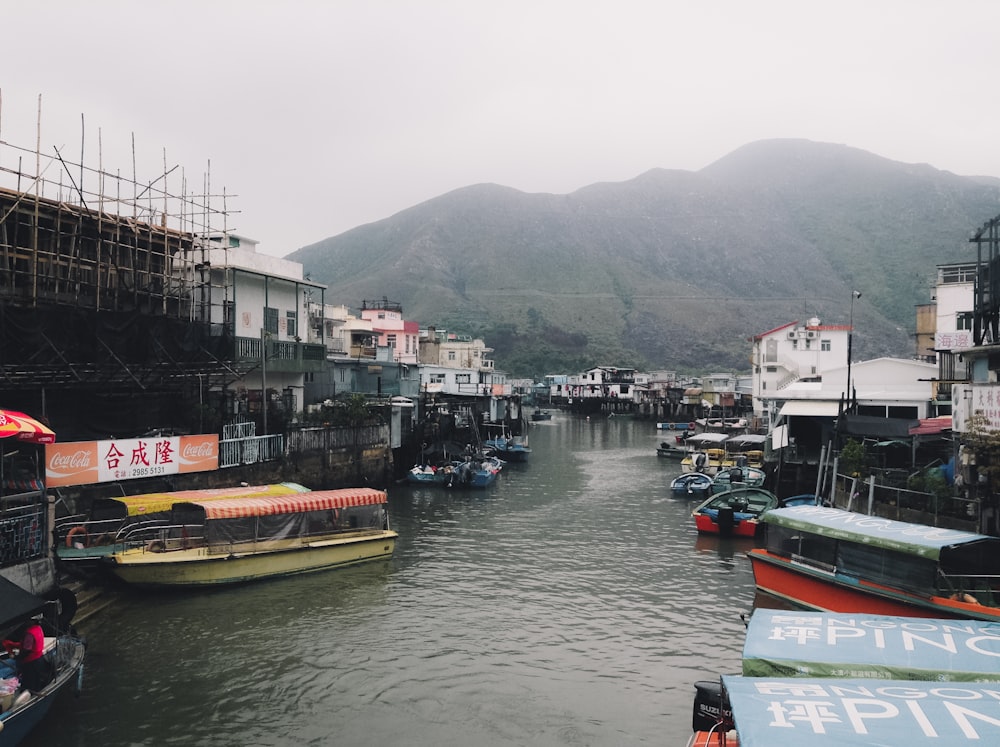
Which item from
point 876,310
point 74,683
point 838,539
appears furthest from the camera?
point 876,310

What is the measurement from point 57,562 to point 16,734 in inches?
334

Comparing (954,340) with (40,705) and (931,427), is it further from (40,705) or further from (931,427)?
(40,705)

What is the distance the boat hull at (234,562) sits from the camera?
21.7 metres

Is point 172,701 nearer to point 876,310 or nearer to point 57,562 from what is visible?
point 57,562

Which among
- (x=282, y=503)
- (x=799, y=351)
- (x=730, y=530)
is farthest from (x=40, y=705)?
(x=799, y=351)

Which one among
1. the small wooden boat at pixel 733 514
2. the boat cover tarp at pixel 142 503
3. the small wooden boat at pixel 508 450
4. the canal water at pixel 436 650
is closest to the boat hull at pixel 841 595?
the canal water at pixel 436 650

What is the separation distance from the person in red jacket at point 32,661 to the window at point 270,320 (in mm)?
27966

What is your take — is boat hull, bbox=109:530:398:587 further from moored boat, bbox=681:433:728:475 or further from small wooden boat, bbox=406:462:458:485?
moored boat, bbox=681:433:728:475

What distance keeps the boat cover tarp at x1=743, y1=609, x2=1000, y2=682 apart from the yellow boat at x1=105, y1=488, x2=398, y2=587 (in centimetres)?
1572

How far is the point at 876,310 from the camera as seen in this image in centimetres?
19362

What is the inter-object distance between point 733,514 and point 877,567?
542 inches

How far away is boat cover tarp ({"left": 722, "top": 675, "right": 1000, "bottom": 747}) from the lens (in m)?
7.93

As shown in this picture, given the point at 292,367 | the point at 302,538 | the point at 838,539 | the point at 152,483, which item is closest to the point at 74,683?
the point at 302,538

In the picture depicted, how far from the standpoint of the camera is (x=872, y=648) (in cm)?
1185
